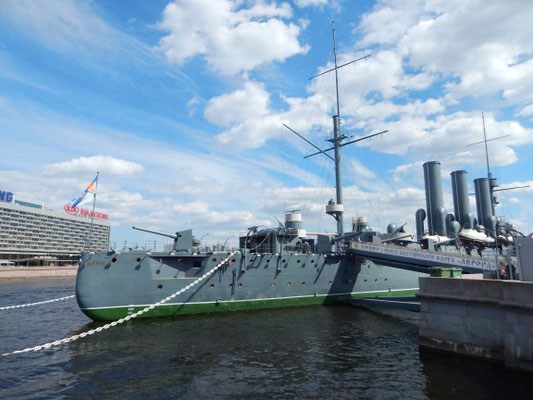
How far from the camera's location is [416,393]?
9.48 m

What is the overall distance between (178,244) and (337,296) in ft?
44.9

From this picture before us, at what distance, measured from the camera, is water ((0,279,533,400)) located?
31.8ft

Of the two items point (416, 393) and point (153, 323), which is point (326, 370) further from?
point (153, 323)

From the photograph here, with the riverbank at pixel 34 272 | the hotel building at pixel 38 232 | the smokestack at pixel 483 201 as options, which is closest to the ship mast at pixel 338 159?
the smokestack at pixel 483 201

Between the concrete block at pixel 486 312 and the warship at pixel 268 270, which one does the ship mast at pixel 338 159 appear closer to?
the warship at pixel 268 270

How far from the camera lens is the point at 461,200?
137 ft

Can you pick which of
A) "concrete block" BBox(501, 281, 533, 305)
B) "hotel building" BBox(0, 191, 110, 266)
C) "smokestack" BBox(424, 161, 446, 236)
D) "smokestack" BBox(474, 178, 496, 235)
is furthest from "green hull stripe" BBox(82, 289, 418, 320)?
"hotel building" BBox(0, 191, 110, 266)

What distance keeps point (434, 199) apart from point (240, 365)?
118 feet

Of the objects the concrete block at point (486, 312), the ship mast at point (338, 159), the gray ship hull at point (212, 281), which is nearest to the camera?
the concrete block at point (486, 312)

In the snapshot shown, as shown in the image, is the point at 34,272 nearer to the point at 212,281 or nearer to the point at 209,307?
the point at 209,307

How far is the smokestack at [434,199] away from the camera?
128ft

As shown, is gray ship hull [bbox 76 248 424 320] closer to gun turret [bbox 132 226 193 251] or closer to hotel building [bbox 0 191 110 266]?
gun turret [bbox 132 226 193 251]

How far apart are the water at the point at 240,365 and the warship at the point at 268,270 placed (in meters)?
1.82

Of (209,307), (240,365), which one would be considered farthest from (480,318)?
(209,307)
